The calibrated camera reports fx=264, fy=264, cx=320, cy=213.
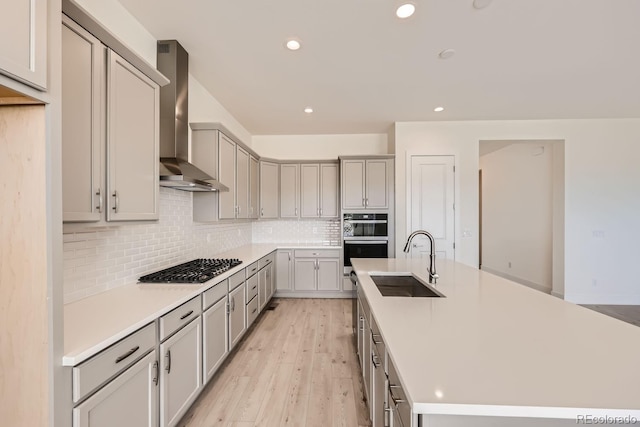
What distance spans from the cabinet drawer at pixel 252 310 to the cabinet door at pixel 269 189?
1734 mm

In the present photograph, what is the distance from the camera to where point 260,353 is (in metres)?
2.76

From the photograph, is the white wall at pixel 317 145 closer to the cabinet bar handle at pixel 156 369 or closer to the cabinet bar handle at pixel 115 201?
the cabinet bar handle at pixel 115 201

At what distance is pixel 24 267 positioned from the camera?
966 mm

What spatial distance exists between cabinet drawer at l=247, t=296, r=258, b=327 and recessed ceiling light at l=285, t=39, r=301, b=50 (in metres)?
2.67

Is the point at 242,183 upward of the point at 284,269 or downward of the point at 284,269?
upward

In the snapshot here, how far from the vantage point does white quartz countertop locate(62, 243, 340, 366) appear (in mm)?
1082

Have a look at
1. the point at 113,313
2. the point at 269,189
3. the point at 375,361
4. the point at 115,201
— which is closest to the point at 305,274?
the point at 269,189

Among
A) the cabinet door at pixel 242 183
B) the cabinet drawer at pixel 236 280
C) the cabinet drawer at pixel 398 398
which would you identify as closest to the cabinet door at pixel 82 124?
the cabinet drawer at pixel 236 280

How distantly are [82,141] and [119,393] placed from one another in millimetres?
1208

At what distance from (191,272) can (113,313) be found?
2.73ft

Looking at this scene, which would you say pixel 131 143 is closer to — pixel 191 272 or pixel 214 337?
pixel 191 272

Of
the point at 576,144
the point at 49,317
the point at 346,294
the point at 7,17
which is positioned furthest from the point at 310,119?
the point at 576,144

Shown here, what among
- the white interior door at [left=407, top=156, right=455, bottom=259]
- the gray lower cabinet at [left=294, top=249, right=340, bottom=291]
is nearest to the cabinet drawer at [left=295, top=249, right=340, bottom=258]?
the gray lower cabinet at [left=294, top=249, right=340, bottom=291]

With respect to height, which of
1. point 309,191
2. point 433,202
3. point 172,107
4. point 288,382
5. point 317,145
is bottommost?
point 288,382
